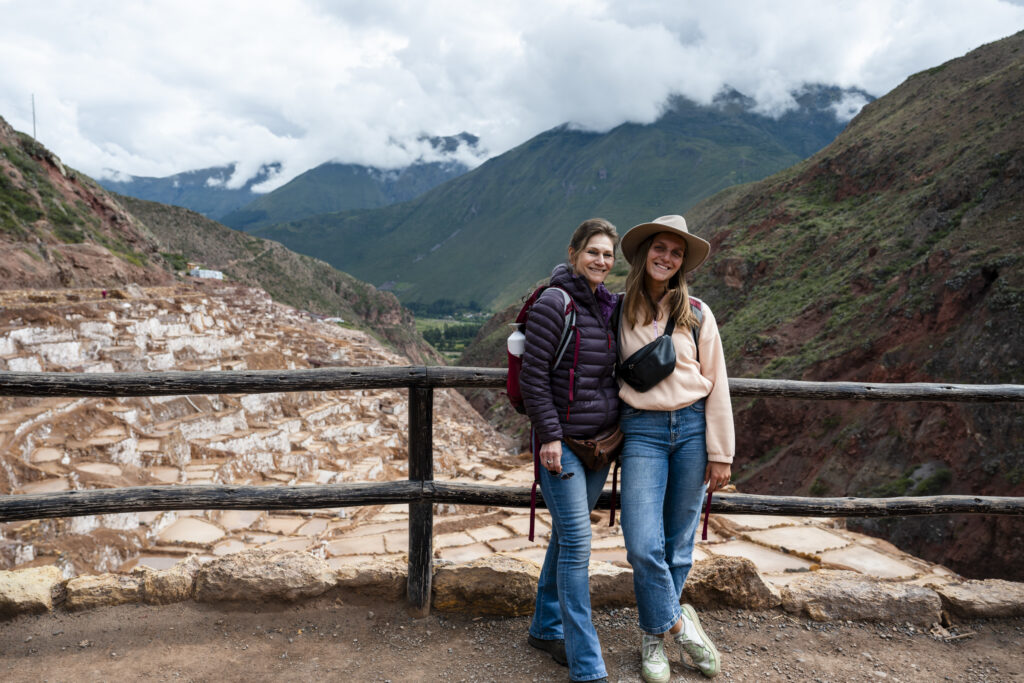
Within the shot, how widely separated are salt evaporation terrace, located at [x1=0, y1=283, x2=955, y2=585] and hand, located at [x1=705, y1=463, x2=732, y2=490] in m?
1.60

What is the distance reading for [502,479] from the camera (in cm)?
689

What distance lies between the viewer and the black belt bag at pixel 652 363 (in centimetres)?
258

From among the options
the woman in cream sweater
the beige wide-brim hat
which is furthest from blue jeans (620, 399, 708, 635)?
the beige wide-brim hat

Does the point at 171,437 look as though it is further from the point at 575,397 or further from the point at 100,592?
the point at 575,397

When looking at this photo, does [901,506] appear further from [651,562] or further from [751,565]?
[651,562]

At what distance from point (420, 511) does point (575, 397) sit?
1292 millimetres

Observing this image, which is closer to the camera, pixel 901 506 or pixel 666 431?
pixel 666 431

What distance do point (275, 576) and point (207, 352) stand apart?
1775 cm

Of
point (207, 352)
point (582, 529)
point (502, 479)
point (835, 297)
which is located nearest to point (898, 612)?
point (582, 529)

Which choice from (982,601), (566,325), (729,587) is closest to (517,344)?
(566,325)

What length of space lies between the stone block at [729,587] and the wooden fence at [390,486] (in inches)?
14.3

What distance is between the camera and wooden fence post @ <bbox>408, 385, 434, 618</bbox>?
3.28 m

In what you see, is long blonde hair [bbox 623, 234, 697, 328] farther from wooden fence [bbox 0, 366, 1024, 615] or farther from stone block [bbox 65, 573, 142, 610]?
stone block [bbox 65, 573, 142, 610]

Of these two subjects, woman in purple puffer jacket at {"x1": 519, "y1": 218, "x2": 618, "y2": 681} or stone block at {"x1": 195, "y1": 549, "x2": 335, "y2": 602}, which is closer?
woman in purple puffer jacket at {"x1": 519, "y1": 218, "x2": 618, "y2": 681}
